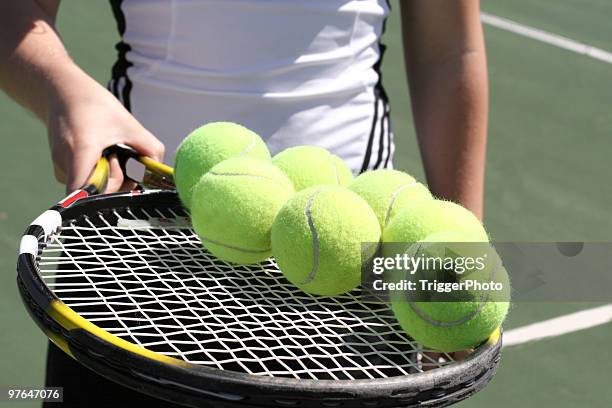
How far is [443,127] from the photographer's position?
1.40m

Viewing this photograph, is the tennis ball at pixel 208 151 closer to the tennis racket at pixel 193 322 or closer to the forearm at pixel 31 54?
the tennis racket at pixel 193 322

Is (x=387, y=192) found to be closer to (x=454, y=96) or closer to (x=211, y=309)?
(x=211, y=309)

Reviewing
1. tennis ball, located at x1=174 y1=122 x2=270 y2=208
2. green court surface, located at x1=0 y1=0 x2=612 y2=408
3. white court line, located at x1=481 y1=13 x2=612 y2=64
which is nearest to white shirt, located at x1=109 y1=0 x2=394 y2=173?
tennis ball, located at x1=174 y1=122 x2=270 y2=208

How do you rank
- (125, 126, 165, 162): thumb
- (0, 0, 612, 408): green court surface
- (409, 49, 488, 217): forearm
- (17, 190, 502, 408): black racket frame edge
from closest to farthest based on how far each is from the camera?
(17, 190, 502, 408): black racket frame edge, (125, 126, 165, 162): thumb, (409, 49, 488, 217): forearm, (0, 0, 612, 408): green court surface

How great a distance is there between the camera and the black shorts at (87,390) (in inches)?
38.5

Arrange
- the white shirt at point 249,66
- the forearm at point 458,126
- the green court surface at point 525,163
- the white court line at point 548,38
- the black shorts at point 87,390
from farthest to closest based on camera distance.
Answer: the white court line at point 548,38 → the green court surface at point 525,163 → the forearm at point 458,126 → the white shirt at point 249,66 → the black shorts at point 87,390

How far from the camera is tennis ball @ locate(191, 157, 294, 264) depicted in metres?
0.93

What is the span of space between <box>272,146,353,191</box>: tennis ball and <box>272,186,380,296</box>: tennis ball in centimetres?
10

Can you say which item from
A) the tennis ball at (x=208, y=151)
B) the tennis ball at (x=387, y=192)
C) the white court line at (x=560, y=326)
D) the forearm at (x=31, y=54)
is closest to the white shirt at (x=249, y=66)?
the forearm at (x=31, y=54)

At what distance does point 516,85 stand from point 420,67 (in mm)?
2705

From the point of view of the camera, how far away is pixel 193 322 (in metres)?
0.91

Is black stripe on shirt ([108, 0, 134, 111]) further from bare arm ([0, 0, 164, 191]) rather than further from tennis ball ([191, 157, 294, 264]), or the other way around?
tennis ball ([191, 157, 294, 264])

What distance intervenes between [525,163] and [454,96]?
2091mm

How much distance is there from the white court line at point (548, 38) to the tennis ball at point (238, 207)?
3.77 meters
